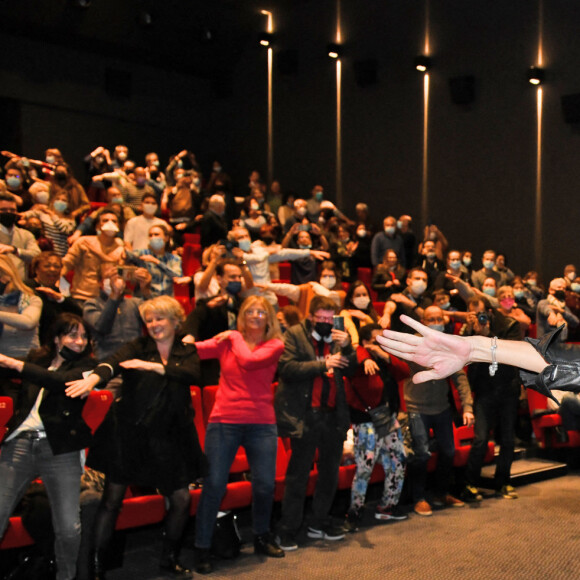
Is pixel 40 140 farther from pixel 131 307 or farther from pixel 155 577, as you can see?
pixel 155 577

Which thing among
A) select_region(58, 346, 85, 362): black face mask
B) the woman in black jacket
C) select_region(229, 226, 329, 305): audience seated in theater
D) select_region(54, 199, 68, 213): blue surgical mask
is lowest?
the woman in black jacket

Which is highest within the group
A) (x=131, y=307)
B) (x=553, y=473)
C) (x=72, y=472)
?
(x=131, y=307)

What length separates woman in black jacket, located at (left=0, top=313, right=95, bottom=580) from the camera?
3.53m

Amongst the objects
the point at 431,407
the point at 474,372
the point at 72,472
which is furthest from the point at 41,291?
the point at 474,372

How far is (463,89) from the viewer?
491 inches

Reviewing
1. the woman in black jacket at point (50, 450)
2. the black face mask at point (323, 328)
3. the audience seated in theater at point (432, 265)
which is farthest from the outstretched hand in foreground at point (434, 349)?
the audience seated in theater at point (432, 265)

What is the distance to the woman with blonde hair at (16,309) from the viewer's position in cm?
452

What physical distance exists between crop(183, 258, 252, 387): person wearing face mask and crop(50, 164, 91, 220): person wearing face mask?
293 centimetres

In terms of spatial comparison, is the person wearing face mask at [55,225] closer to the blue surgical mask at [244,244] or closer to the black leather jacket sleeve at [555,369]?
the blue surgical mask at [244,244]

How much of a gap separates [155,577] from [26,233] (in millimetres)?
3039

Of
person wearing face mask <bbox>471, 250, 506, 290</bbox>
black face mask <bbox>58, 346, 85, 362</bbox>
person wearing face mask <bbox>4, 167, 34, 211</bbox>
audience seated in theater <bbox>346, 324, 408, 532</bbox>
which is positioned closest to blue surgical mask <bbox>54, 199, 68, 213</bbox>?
person wearing face mask <bbox>4, 167, 34, 211</bbox>

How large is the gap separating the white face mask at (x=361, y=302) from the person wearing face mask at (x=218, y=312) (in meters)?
1.12

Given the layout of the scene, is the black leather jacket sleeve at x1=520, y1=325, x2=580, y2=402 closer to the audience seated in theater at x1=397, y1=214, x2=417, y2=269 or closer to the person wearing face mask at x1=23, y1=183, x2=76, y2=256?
the person wearing face mask at x1=23, y1=183, x2=76, y2=256

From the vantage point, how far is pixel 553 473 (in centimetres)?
654
